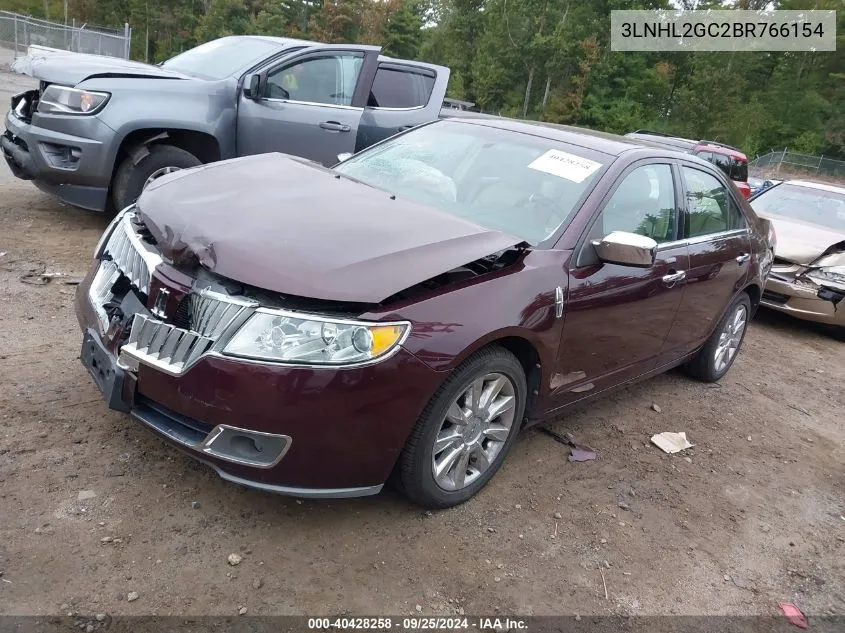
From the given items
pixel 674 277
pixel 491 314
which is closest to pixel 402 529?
pixel 491 314

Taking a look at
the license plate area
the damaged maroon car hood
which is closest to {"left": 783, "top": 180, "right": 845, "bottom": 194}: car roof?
the damaged maroon car hood

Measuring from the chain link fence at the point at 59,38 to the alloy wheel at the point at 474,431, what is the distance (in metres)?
22.5

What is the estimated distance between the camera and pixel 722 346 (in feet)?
16.2

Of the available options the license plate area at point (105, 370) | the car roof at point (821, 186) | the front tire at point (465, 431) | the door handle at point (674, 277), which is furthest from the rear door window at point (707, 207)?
the car roof at point (821, 186)

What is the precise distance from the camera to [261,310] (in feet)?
7.74

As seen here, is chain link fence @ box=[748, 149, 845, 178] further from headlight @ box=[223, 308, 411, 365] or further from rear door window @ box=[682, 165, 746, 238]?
headlight @ box=[223, 308, 411, 365]

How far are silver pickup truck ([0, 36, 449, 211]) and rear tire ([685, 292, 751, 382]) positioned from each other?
3637 millimetres

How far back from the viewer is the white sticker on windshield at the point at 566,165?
3.43m

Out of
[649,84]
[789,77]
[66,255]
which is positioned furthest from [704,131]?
[66,255]

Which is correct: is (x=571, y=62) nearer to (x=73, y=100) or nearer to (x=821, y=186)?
(x=821, y=186)

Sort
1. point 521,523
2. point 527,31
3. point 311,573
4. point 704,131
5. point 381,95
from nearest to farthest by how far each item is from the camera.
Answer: point 311,573 < point 521,523 < point 381,95 < point 704,131 < point 527,31

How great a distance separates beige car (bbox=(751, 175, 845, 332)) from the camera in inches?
263

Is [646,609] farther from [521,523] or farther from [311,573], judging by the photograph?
[311,573]

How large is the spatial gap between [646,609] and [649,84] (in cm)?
4854
